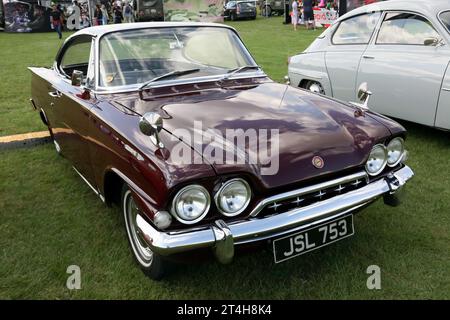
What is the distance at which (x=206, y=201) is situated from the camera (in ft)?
7.45

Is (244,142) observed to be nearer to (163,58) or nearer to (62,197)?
(163,58)

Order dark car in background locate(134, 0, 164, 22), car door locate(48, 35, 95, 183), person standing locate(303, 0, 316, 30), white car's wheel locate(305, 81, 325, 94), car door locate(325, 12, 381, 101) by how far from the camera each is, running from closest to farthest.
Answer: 1. car door locate(48, 35, 95, 183)
2. car door locate(325, 12, 381, 101)
3. white car's wheel locate(305, 81, 325, 94)
4. person standing locate(303, 0, 316, 30)
5. dark car in background locate(134, 0, 164, 22)

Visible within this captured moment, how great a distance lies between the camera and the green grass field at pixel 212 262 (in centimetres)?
273

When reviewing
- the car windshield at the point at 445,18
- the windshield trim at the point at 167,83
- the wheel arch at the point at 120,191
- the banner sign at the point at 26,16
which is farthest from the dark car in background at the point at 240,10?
the wheel arch at the point at 120,191

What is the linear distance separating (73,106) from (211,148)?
1.73 m

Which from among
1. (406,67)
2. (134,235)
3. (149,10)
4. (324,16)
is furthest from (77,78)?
(149,10)

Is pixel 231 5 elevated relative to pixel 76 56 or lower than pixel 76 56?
elevated

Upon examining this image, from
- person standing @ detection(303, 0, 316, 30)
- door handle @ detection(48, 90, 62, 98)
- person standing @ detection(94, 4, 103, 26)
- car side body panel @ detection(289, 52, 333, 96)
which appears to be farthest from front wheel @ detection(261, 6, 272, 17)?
door handle @ detection(48, 90, 62, 98)

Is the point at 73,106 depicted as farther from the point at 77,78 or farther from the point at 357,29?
the point at 357,29

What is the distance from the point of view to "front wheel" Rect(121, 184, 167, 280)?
271cm

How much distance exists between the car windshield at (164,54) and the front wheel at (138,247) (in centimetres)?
98

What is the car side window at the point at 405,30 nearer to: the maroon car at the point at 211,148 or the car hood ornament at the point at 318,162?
the maroon car at the point at 211,148

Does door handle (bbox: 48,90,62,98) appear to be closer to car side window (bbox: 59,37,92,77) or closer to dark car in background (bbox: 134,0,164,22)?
car side window (bbox: 59,37,92,77)

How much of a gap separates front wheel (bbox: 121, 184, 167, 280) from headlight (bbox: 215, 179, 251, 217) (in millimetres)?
624
